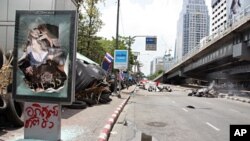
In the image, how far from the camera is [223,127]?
48.7 ft

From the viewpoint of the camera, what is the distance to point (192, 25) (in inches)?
3541

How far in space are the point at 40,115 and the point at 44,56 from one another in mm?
1191

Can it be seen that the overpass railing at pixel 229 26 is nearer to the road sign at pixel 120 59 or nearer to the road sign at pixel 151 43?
the road sign at pixel 151 43

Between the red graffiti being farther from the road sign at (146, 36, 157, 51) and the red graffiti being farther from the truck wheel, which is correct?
the road sign at (146, 36, 157, 51)

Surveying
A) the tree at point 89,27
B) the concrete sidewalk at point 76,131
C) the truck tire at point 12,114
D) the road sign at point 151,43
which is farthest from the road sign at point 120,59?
the truck tire at point 12,114

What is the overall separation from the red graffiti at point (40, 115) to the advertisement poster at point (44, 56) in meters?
0.24

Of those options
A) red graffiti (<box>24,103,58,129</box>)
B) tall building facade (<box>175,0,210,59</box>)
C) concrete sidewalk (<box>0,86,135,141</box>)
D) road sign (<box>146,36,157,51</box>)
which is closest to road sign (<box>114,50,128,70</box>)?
concrete sidewalk (<box>0,86,135,141</box>)

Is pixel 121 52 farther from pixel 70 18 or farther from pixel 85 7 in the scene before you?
pixel 70 18

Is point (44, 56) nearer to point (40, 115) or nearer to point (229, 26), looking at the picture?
point (40, 115)

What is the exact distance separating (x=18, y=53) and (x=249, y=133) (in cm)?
459

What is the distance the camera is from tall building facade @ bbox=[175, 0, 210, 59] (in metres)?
82.5

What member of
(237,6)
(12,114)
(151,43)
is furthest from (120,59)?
(237,6)

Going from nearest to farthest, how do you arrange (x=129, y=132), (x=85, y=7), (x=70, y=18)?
(x=70, y=18) → (x=129, y=132) → (x=85, y=7)

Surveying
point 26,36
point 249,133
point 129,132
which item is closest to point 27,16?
point 26,36
